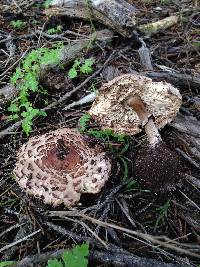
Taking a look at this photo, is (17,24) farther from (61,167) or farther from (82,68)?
(61,167)

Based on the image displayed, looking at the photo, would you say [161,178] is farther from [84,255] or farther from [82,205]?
[84,255]

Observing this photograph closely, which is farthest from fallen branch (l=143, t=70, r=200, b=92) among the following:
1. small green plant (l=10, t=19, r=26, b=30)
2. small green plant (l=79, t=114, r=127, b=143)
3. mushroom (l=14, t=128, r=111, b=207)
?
small green plant (l=10, t=19, r=26, b=30)

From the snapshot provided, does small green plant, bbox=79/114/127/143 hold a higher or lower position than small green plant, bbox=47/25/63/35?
lower

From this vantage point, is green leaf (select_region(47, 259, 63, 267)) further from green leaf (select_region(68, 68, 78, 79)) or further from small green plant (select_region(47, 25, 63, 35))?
small green plant (select_region(47, 25, 63, 35))

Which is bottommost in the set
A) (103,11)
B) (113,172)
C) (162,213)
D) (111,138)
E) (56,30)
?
(162,213)

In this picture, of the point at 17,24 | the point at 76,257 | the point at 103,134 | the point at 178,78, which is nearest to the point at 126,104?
the point at 103,134

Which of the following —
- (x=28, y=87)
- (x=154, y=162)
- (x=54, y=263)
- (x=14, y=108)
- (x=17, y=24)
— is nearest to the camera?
(x=54, y=263)

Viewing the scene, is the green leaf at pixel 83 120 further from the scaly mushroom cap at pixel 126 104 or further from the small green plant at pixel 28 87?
the small green plant at pixel 28 87
